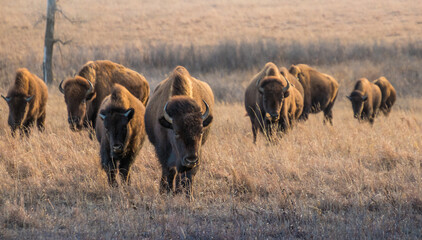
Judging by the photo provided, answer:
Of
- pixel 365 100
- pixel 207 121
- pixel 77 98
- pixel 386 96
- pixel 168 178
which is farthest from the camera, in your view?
pixel 386 96

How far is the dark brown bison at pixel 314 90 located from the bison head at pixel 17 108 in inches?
290

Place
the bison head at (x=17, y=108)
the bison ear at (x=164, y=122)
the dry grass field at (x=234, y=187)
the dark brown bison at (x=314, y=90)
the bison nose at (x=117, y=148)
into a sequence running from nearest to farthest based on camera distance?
the dry grass field at (x=234, y=187)
the bison ear at (x=164, y=122)
the bison nose at (x=117, y=148)
the bison head at (x=17, y=108)
the dark brown bison at (x=314, y=90)

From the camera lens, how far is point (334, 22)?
37656 millimetres

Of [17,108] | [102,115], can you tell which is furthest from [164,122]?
[17,108]

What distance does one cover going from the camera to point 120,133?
631cm

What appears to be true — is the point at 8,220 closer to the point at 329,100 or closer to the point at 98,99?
the point at 98,99

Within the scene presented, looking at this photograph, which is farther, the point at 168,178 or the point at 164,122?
the point at 168,178

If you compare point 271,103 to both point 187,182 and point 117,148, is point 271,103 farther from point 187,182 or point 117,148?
point 117,148

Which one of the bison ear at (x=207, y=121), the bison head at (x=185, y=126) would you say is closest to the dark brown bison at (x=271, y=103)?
the bison ear at (x=207, y=121)

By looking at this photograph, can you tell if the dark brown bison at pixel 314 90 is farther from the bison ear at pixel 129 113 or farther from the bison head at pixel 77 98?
the bison ear at pixel 129 113

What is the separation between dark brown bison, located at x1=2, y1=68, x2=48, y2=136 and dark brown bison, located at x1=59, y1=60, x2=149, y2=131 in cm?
81

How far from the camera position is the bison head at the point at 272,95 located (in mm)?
9266

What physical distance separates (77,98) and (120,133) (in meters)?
2.95

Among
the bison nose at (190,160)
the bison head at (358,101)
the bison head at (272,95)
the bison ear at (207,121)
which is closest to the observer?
the bison nose at (190,160)
